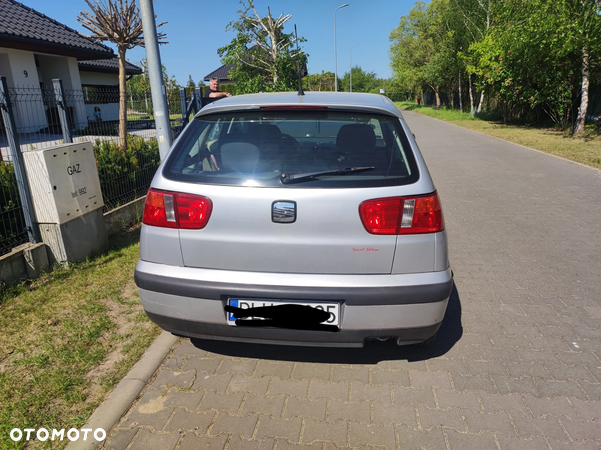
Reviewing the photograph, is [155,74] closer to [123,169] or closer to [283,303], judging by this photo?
[123,169]

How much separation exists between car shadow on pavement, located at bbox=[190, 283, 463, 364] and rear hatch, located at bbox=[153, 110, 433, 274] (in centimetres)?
93

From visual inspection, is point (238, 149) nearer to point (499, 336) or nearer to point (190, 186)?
point (190, 186)

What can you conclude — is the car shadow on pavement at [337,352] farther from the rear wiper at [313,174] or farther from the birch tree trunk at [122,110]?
the birch tree trunk at [122,110]

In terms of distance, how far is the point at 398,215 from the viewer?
2396 mm

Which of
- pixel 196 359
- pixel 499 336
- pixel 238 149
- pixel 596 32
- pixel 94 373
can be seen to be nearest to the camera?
pixel 238 149

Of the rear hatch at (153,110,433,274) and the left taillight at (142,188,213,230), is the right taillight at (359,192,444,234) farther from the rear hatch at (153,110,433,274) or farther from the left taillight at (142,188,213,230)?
the left taillight at (142,188,213,230)

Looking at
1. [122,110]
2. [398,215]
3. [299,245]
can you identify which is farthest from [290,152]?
[122,110]

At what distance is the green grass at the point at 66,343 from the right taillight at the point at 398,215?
189cm

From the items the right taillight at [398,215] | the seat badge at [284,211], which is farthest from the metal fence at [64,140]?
the right taillight at [398,215]

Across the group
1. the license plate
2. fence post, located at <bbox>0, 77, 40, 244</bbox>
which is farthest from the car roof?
fence post, located at <bbox>0, 77, 40, 244</bbox>

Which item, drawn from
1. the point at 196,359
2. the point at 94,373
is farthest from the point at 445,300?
the point at 94,373

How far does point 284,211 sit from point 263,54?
15631 millimetres

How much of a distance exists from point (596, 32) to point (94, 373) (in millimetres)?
16934

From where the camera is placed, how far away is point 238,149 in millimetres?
2670
